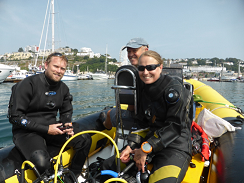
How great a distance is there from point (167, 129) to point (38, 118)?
1725 mm

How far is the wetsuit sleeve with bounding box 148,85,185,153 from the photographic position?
5.79ft

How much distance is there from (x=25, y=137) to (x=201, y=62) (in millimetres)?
196634

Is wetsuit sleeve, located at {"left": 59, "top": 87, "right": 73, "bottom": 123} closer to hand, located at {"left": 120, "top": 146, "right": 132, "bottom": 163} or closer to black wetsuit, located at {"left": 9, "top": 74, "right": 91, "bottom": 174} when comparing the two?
black wetsuit, located at {"left": 9, "top": 74, "right": 91, "bottom": 174}

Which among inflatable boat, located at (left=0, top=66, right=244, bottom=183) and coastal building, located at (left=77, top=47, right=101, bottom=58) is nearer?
inflatable boat, located at (left=0, top=66, right=244, bottom=183)

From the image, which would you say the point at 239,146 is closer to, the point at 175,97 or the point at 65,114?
the point at 175,97

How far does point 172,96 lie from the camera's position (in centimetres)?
177

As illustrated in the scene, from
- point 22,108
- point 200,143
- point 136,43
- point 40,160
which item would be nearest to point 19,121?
point 22,108

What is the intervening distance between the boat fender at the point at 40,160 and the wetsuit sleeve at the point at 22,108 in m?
0.33

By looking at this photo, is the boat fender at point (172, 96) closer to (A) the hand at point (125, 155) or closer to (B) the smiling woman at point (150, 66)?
(B) the smiling woman at point (150, 66)

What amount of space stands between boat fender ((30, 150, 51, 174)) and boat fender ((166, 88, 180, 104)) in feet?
4.97

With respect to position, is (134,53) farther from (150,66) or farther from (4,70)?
(4,70)

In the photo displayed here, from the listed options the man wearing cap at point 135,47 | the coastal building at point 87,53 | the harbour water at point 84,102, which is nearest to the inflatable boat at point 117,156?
the man wearing cap at point 135,47

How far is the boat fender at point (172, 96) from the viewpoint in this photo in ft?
5.79

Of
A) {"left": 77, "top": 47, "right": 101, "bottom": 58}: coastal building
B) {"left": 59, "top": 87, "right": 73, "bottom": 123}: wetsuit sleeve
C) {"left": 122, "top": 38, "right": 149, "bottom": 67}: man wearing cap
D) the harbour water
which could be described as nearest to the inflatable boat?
{"left": 59, "top": 87, "right": 73, "bottom": 123}: wetsuit sleeve
